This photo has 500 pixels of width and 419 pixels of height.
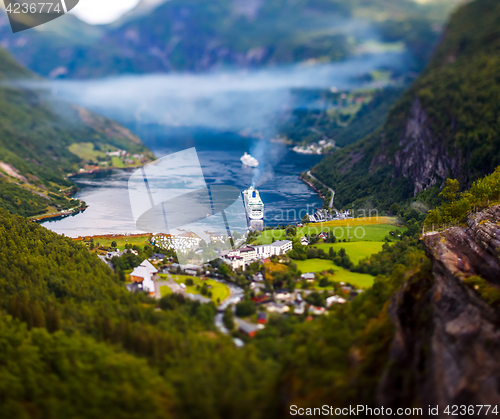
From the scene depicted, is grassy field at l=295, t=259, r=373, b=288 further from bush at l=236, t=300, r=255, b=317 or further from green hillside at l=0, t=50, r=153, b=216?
green hillside at l=0, t=50, r=153, b=216

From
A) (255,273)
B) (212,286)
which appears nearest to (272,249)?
(255,273)

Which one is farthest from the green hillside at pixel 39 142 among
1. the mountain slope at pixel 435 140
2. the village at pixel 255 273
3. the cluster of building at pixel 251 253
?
the mountain slope at pixel 435 140

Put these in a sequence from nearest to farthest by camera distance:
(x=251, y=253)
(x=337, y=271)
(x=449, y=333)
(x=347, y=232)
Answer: (x=449, y=333), (x=337, y=271), (x=251, y=253), (x=347, y=232)

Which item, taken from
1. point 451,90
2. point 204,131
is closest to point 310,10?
point 204,131

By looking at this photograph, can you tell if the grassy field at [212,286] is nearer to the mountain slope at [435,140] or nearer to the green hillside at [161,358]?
the green hillside at [161,358]

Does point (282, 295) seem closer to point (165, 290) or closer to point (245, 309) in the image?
point (245, 309)
